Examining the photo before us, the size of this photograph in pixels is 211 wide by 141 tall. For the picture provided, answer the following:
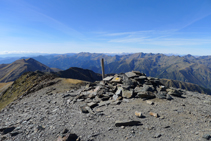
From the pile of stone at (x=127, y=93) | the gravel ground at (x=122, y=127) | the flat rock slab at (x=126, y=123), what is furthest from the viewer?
the pile of stone at (x=127, y=93)

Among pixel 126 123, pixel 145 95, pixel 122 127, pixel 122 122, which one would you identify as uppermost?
pixel 145 95

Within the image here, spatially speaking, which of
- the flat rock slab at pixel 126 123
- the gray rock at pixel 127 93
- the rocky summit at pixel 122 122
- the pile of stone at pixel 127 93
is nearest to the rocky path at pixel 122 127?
the rocky summit at pixel 122 122

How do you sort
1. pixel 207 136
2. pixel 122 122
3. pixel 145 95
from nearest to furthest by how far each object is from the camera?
pixel 207 136, pixel 122 122, pixel 145 95

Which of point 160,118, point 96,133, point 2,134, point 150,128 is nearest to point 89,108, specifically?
point 96,133

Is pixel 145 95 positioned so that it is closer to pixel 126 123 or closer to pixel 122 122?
pixel 126 123

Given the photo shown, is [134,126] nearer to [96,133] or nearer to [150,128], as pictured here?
[150,128]

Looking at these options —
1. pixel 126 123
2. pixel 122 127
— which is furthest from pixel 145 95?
pixel 122 127

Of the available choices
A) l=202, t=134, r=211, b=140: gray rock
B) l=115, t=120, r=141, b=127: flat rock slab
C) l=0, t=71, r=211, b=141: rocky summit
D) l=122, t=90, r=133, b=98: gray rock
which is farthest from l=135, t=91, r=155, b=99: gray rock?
l=202, t=134, r=211, b=140: gray rock

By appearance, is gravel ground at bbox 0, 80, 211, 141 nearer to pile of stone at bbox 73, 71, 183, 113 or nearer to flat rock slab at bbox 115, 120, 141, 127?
flat rock slab at bbox 115, 120, 141, 127

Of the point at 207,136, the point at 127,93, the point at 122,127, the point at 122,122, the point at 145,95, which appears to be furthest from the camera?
the point at 127,93

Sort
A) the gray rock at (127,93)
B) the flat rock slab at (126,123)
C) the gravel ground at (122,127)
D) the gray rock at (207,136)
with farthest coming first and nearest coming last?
the gray rock at (127,93) → the flat rock slab at (126,123) → the gravel ground at (122,127) → the gray rock at (207,136)

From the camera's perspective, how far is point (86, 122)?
12008 mm

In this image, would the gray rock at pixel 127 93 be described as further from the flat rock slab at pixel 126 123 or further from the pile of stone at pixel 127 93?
the flat rock slab at pixel 126 123

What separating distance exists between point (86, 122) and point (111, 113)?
3232 millimetres
